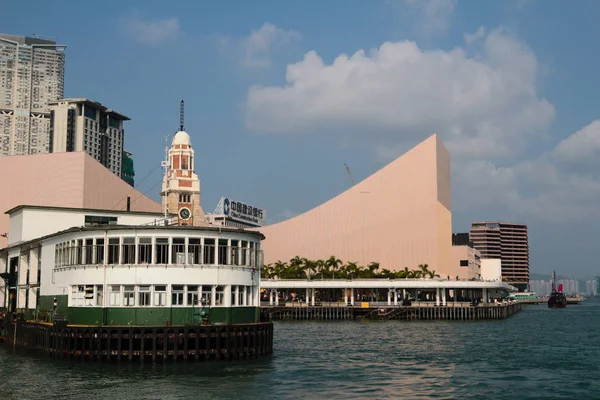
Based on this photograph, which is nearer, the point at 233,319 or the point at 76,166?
the point at 233,319

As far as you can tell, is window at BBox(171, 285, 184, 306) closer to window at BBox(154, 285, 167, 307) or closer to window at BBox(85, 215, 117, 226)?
window at BBox(154, 285, 167, 307)

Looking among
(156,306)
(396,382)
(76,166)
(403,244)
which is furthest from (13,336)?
(403,244)

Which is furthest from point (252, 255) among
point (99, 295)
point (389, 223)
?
point (389, 223)

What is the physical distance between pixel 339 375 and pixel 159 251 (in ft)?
42.2

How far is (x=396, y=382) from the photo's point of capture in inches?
1610

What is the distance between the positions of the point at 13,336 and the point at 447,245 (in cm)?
11237

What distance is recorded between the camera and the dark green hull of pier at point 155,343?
44.0 metres

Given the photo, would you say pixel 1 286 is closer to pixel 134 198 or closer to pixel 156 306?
pixel 156 306

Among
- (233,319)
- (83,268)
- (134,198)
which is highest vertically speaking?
(134,198)

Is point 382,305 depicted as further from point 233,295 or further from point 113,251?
point 113,251

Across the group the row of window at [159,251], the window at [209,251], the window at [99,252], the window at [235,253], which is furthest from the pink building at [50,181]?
the window at [209,251]

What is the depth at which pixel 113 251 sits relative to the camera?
151ft

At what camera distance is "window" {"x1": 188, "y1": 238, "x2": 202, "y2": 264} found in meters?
45.8

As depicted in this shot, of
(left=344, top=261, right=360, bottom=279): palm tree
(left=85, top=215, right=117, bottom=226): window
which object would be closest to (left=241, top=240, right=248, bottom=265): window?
(left=85, top=215, right=117, bottom=226): window
